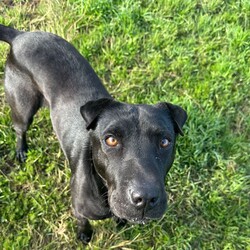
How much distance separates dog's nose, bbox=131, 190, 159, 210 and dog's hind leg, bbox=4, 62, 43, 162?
1.77m

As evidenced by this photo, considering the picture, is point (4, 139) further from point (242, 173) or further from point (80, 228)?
point (242, 173)

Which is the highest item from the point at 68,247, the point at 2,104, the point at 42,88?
the point at 42,88

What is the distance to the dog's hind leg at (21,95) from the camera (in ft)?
12.4

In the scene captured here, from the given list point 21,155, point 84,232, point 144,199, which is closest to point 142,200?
point 144,199

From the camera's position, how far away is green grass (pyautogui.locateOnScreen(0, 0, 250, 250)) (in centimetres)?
396

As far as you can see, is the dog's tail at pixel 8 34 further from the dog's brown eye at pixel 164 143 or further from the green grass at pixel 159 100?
the dog's brown eye at pixel 164 143

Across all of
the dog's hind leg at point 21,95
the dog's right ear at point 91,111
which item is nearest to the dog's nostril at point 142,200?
the dog's right ear at point 91,111

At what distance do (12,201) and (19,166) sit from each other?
43cm

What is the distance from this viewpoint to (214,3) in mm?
5375

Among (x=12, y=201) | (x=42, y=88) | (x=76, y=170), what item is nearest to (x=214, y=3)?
(x=42, y=88)

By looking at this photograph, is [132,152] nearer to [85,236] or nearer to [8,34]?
[85,236]

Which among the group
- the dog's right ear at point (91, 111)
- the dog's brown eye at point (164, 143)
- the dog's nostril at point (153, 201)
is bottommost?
the dog's nostril at point (153, 201)

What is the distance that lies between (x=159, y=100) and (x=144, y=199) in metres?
2.31

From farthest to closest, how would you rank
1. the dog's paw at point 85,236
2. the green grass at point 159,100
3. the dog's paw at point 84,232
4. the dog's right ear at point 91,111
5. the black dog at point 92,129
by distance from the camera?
the green grass at point 159,100, the dog's paw at point 85,236, the dog's paw at point 84,232, the dog's right ear at point 91,111, the black dog at point 92,129
